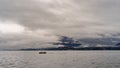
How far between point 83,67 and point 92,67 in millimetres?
3075

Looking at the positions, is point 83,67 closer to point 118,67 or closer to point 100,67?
point 100,67

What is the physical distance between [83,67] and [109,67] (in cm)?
872

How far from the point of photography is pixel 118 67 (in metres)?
79.7

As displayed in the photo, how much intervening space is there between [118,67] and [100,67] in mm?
5966

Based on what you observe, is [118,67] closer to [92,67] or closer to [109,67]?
[109,67]

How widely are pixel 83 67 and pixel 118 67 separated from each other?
38.3 ft

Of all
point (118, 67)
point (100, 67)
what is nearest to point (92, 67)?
point (100, 67)

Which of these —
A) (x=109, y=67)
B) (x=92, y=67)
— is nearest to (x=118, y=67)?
(x=109, y=67)

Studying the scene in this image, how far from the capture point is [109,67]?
81375mm

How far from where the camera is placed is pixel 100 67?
8188cm

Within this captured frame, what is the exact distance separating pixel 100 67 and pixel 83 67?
5752 mm

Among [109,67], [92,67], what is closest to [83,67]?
[92,67]

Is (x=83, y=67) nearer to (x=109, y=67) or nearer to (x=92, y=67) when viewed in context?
(x=92, y=67)

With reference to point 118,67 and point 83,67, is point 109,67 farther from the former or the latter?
point 83,67
